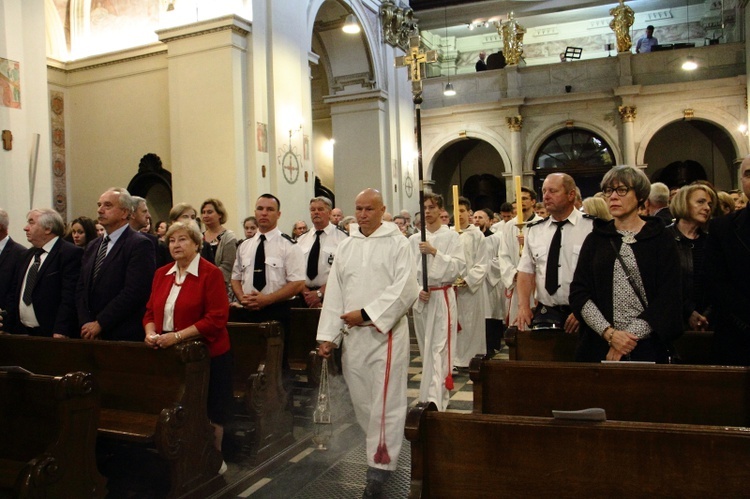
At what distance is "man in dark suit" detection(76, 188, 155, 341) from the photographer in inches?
177

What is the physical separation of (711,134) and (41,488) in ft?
66.7

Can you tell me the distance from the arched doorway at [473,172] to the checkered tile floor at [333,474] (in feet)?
55.3

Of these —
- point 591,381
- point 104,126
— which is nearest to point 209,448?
point 591,381

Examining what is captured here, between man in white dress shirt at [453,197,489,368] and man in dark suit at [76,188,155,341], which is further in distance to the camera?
man in white dress shirt at [453,197,489,368]

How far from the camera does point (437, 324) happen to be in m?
5.66

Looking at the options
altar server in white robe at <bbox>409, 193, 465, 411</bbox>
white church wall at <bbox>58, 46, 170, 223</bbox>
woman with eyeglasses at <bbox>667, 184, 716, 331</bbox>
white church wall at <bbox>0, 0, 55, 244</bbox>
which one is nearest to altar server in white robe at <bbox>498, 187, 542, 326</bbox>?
altar server in white robe at <bbox>409, 193, 465, 411</bbox>

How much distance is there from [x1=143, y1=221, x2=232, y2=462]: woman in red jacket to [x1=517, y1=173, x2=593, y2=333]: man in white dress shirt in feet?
6.65

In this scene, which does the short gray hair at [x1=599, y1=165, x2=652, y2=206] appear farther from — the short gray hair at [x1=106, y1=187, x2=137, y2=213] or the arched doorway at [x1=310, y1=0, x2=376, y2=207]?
the arched doorway at [x1=310, y1=0, x2=376, y2=207]

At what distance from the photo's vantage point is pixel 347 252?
4184mm

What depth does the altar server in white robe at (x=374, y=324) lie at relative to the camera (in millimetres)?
3891

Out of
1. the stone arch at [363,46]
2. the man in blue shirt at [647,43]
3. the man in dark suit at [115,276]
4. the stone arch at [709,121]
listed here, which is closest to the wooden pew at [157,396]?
the man in dark suit at [115,276]

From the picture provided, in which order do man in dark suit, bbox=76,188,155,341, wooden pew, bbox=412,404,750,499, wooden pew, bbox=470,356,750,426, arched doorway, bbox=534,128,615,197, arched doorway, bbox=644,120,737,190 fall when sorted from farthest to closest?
arched doorway, bbox=644,120,737,190 → arched doorway, bbox=534,128,615,197 → man in dark suit, bbox=76,188,155,341 → wooden pew, bbox=470,356,750,426 → wooden pew, bbox=412,404,750,499

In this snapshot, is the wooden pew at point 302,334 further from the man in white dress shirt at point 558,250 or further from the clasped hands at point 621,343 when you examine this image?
the clasped hands at point 621,343

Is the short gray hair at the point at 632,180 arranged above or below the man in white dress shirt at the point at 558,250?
above
